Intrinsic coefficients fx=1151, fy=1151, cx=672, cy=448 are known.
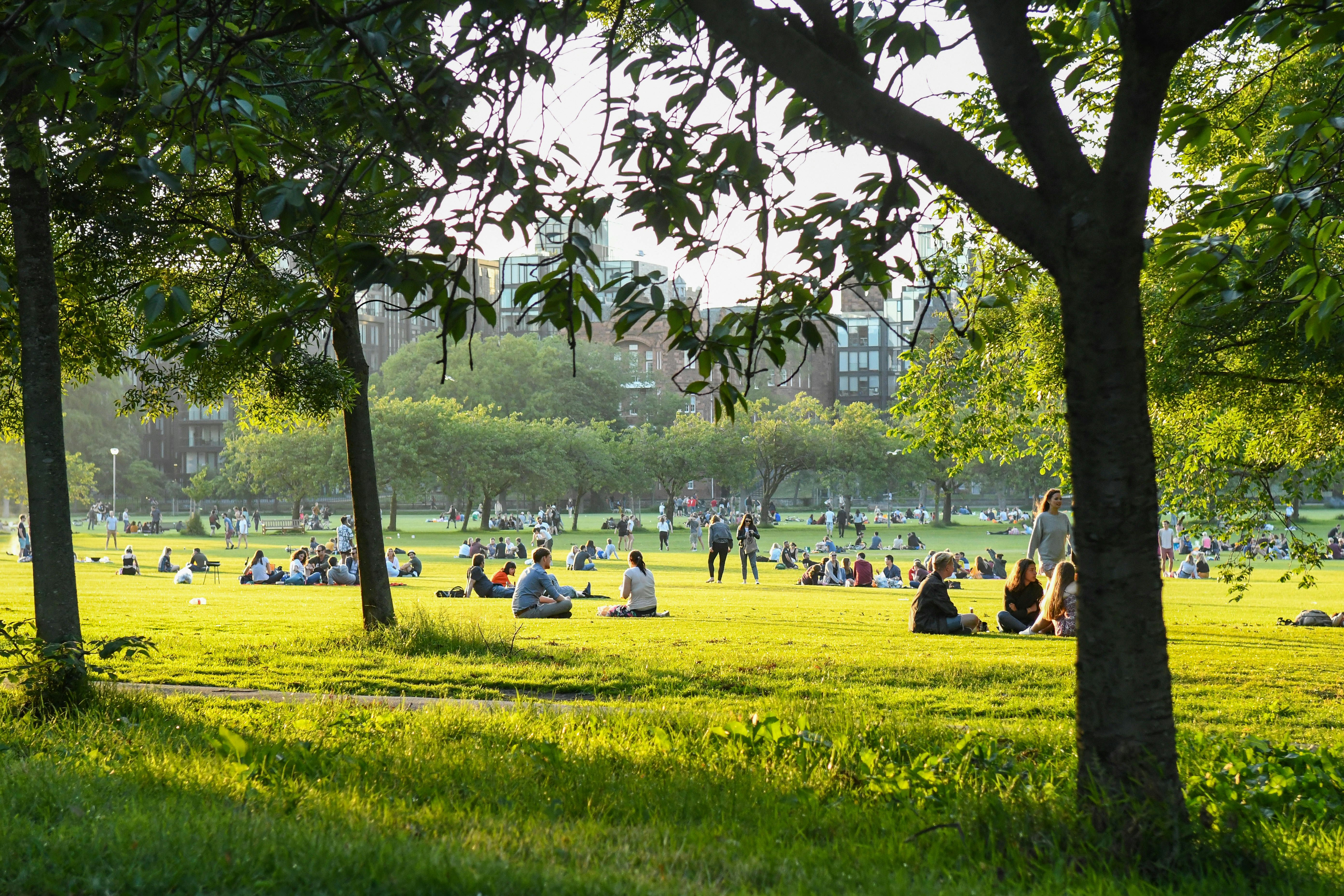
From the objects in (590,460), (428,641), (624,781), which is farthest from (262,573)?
(590,460)

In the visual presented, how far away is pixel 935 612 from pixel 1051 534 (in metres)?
2.05

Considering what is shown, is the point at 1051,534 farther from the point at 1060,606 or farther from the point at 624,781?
the point at 624,781

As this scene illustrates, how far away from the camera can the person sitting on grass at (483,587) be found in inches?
915

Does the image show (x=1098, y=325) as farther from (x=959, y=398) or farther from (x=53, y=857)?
(x=959, y=398)

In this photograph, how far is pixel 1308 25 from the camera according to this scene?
19.5 feet

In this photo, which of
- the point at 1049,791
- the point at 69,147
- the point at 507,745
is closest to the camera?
the point at 1049,791

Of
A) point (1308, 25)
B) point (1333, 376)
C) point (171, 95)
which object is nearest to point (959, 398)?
point (1333, 376)

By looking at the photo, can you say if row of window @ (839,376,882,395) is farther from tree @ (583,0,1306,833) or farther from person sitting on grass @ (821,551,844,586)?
tree @ (583,0,1306,833)

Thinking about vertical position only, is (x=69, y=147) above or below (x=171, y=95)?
above

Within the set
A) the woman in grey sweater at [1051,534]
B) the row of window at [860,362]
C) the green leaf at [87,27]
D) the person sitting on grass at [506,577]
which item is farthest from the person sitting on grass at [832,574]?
the row of window at [860,362]

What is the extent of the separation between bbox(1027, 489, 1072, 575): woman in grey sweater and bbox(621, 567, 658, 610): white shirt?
5.72 meters

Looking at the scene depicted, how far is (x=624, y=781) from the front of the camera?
5129 millimetres

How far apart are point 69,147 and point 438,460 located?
61234 mm

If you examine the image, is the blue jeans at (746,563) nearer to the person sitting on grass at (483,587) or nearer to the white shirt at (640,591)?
the person sitting on grass at (483,587)
